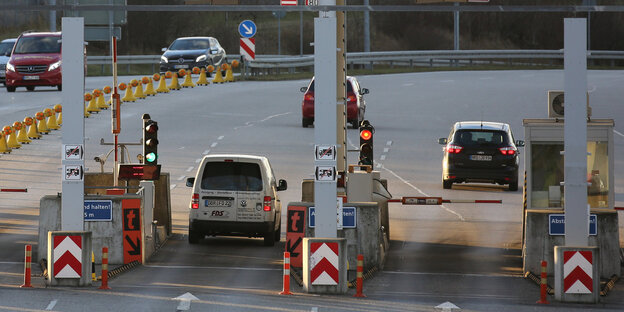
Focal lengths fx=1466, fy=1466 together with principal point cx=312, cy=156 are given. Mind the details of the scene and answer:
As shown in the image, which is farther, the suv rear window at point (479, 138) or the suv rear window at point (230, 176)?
the suv rear window at point (479, 138)

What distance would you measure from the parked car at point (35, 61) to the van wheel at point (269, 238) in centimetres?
2634

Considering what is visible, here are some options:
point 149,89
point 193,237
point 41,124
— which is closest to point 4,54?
point 149,89

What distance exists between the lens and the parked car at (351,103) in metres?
43.8

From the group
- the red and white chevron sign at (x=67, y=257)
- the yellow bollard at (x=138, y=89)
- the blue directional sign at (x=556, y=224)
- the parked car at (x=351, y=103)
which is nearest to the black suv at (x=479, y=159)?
the parked car at (x=351, y=103)

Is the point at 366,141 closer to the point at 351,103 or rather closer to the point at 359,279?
the point at 359,279

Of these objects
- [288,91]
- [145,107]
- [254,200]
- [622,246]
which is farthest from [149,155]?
[288,91]

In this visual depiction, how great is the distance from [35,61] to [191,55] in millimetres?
10477

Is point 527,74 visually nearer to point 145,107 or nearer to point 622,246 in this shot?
point 145,107

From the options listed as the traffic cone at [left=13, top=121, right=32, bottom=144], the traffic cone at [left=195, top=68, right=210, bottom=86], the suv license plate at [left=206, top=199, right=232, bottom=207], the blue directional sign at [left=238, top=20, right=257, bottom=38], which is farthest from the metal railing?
the suv license plate at [left=206, top=199, right=232, bottom=207]

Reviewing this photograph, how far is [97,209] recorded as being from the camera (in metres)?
23.6

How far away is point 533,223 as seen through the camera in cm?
2286

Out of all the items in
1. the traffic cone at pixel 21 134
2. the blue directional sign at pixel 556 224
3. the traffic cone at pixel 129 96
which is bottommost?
the blue directional sign at pixel 556 224

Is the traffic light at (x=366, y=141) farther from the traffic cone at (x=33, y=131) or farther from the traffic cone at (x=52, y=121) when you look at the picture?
the traffic cone at (x=52, y=121)

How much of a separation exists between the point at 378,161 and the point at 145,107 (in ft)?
45.7
